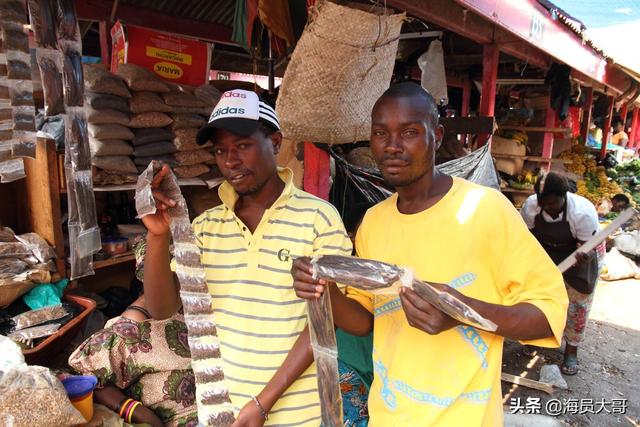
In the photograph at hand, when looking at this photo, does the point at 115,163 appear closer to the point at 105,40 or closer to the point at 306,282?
the point at 105,40

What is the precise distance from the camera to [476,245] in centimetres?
132

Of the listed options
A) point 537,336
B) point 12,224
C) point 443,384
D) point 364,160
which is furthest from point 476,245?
point 12,224

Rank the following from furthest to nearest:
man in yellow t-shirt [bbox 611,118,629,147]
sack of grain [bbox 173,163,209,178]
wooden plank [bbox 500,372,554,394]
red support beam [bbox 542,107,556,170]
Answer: man in yellow t-shirt [bbox 611,118,629,147] < red support beam [bbox 542,107,556,170] < wooden plank [bbox 500,372,554,394] < sack of grain [bbox 173,163,209,178]

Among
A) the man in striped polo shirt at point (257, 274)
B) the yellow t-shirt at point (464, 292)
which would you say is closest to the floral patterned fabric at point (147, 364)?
the man in striped polo shirt at point (257, 274)

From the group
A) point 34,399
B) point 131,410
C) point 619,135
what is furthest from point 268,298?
point 619,135

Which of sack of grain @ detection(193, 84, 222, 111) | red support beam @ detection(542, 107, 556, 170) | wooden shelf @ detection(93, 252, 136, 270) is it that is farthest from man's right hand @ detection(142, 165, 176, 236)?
red support beam @ detection(542, 107, 556, 170)

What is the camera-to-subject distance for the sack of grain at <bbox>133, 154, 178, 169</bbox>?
11.6ft

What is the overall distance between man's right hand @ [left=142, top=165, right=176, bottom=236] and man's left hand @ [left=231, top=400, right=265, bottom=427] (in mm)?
680

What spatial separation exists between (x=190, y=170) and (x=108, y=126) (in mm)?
768

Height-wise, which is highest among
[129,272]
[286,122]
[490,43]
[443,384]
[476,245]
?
[490,43]

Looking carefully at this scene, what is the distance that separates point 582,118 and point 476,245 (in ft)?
41.9

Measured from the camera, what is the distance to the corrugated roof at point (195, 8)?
172 inches

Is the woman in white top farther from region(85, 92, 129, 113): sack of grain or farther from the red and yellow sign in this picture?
region(85, 92, 129, 113): sack of grain

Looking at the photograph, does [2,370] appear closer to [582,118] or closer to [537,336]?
A: [537,336]
